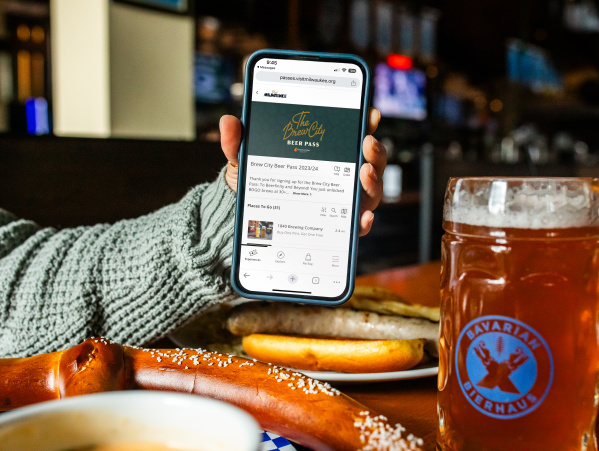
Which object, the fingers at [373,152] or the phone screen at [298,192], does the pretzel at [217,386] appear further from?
the fingers at [373,152]

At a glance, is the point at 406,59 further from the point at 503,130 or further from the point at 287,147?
the point at 287,147

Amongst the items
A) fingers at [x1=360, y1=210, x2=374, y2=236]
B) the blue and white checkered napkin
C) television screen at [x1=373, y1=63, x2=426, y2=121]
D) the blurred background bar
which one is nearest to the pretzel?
the blue and white checkered napkin

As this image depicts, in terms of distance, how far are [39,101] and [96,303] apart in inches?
125

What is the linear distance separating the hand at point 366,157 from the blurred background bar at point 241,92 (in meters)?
0.23

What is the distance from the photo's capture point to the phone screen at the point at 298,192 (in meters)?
0.62

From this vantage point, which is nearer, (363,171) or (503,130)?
(363,171)

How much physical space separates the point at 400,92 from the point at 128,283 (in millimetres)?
5085

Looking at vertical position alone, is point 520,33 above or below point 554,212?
above

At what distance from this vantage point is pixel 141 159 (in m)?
1.47

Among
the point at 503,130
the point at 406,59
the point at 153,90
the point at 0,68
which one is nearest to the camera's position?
the point at 153,90

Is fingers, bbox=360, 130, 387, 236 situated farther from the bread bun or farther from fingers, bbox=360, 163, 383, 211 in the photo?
the bread bun

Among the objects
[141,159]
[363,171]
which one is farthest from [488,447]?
[141,159]

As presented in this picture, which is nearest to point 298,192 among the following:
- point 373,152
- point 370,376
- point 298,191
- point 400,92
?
point 298,191

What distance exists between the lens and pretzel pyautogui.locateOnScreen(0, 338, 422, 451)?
1.28 feet
